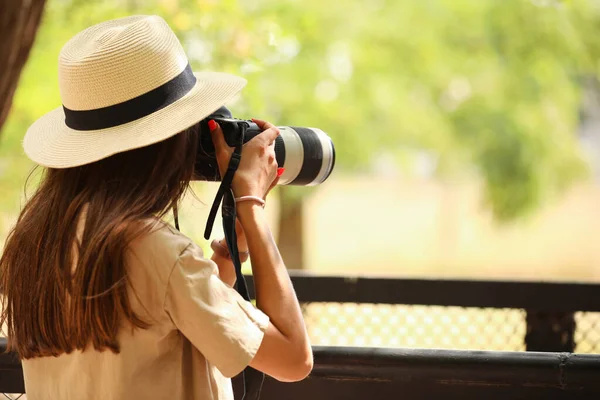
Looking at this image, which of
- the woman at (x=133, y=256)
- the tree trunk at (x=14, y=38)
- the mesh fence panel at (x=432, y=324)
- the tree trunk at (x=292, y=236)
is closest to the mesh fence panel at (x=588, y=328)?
the mesh fence panel at (x=432, y=324)

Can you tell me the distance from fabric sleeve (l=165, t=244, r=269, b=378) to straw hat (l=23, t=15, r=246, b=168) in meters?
0.21

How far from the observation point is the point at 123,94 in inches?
48.5

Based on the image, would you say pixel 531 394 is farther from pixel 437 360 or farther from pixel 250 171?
pixel 250 171

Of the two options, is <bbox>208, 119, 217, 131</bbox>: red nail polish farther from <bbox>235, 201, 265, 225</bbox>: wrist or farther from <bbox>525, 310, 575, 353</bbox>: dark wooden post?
<bbox>525, 310, 575, 353</bbox>: dark wooden post

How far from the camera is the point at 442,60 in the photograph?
226 inches

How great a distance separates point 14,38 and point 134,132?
124 cm

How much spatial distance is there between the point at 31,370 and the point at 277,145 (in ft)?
1.96

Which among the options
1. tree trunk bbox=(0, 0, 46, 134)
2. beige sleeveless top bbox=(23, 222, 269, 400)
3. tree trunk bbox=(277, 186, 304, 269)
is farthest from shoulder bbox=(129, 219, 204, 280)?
tree trunk bbox=(277, 186, 304, 269)

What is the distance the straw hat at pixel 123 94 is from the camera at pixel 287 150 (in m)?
0.07

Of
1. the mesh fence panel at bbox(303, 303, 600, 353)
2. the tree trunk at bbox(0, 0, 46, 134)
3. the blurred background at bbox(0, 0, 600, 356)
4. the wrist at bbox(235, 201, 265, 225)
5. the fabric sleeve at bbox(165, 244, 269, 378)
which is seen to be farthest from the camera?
the blurred background at bbox(0, 0, 600, 356)

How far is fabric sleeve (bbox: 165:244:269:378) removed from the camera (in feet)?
3.66

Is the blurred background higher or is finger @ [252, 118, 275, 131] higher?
finger @ [252, 118, 275, 131]

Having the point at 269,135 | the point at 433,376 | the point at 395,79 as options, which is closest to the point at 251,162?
the point at 269,135

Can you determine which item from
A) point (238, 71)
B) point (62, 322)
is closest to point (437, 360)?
point (62, 322)
